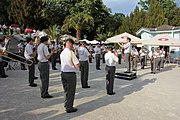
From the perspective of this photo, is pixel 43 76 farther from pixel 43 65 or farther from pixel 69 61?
pixel 69 61

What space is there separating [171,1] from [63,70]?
152 feet

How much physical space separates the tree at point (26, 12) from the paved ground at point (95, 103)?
25235mm

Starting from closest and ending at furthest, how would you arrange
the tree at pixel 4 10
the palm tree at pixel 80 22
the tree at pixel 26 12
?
the tree at pixel 26 12 < the palm tree at pixel 80 22 < the tree at pixel 4 10

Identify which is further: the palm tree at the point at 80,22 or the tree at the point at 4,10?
the tree at the point at 4,10

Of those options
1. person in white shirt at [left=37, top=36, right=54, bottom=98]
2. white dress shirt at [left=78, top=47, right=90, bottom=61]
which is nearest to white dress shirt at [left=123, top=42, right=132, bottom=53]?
white dress shirt at [left=78, top=47, right=90, bottom=61]

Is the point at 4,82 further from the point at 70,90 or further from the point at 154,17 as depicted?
the point at 154,17

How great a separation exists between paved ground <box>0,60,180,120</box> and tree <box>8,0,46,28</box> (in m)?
25.2

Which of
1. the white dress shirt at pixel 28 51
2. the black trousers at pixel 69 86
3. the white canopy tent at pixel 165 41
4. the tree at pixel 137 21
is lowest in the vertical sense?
the black trousers at pixel 69 86

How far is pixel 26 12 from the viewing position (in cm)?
3186

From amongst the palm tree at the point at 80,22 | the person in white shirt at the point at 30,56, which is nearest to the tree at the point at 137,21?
the palm tree at the point at 80,22

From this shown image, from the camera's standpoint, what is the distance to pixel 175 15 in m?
37.5

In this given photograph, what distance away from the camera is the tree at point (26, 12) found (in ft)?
105

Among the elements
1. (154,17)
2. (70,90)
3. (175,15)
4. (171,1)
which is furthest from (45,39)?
(171,1)

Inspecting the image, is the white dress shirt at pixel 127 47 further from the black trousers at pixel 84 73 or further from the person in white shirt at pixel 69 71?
the person in white shirt at pixel 69 71
